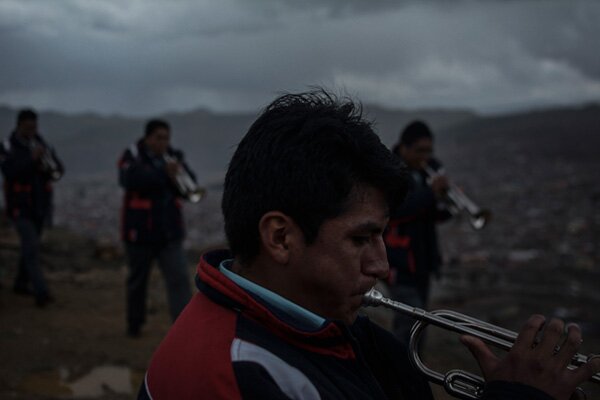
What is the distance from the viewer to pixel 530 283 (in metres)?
9.66

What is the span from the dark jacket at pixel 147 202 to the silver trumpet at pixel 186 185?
0.21 feet

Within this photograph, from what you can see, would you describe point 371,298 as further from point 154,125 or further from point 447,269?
point 447,269

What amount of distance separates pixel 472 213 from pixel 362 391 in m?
4.09

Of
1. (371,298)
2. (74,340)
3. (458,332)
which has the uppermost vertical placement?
(371,298)

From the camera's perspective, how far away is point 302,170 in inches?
49.8

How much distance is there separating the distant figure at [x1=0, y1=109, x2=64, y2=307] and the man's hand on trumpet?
5.16 m

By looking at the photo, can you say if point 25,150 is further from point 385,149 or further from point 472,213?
point 385,149

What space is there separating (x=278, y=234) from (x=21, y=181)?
502cm

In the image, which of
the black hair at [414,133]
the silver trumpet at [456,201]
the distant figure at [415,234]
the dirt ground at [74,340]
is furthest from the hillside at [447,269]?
the black hair at [414,133]

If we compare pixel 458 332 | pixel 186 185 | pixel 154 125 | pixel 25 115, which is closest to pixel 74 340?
pixel 186 185

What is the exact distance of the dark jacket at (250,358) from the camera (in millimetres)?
1151

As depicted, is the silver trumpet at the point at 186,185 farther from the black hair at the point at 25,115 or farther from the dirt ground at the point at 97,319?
the black hair at the point at 25,115

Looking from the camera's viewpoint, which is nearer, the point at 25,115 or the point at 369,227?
the point at 369,227

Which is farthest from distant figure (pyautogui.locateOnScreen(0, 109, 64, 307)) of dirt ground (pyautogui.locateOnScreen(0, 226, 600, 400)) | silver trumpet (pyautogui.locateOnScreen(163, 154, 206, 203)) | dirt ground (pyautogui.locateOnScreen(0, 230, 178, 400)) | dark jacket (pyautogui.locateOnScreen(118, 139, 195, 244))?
silver trumpet (pyautogui.locateOnScreen(163, 154, 206, 203))
